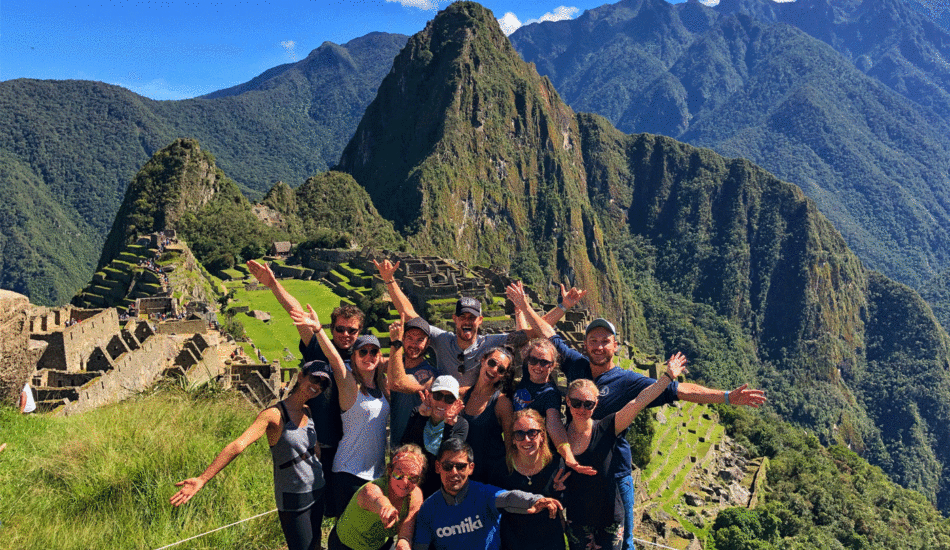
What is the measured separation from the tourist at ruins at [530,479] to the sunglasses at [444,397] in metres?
0.57

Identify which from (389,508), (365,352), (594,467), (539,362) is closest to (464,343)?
(539,362)

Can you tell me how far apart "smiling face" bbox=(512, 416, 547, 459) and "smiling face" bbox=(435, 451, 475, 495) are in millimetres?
474

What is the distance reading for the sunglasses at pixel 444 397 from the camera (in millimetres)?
5476

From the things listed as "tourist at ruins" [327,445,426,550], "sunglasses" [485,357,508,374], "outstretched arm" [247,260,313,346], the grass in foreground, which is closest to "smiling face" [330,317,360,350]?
"outstretched arm" [247,260,313,346]

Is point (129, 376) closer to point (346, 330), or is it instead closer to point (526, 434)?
point (346, 330)

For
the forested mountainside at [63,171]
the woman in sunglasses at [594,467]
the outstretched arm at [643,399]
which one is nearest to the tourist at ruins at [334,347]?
the woman in sunglasses at [594,467]

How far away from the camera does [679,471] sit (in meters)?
34.2

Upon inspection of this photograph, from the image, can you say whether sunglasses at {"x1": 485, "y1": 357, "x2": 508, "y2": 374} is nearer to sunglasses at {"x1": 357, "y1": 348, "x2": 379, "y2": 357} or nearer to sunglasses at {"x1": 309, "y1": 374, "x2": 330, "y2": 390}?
sunglasses at {"x1": 357, "y1": 348, "x2": 379, "y2": 357}

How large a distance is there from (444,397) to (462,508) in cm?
91

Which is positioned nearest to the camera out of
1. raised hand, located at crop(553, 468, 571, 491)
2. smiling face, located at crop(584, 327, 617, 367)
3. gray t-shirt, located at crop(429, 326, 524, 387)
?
raised hand, located at crop(553, 468, 571, 491)

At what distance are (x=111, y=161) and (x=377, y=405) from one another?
17990cm

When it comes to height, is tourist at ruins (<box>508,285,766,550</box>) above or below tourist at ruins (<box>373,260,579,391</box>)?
below

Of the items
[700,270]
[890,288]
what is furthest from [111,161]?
[890,288]

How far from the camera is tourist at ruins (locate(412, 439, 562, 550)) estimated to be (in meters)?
5.08
